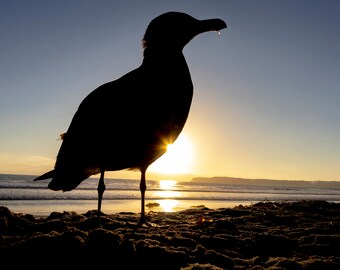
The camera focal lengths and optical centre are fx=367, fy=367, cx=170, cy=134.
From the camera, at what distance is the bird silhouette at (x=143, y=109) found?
496 centimetres

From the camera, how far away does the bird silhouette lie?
4.96 meters

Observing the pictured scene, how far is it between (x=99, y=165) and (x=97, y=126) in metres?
0.62

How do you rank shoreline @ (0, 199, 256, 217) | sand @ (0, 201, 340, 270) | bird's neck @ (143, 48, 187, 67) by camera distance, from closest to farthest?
sand @ (0, 201, 340, 270), bird's neck @ (143, 48, 187, 67), shoreline @ (0, 199, 256, 217)

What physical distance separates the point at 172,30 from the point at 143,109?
1485 mm

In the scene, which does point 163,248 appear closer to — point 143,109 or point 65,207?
point 143,109

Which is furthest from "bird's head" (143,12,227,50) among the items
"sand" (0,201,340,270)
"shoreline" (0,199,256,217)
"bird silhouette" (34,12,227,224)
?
"shoreline" (0,199,256,217)

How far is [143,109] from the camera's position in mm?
4934

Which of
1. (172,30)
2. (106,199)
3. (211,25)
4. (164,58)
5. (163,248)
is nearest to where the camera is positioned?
(163,248)

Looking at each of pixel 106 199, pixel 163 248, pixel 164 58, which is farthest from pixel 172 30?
pixel 106 199

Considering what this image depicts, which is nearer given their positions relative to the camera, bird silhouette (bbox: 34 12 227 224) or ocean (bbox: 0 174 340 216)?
bird silhouette (bbox: 34 12 227 224)

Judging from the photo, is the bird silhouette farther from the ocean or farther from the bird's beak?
the ocean

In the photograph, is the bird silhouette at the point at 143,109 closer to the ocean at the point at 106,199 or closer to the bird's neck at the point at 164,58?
the bird's neck at the point at 164,58

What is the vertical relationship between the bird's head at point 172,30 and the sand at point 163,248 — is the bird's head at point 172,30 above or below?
above

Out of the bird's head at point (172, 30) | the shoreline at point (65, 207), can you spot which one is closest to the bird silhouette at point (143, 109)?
the bird's head at point (172, 30)
